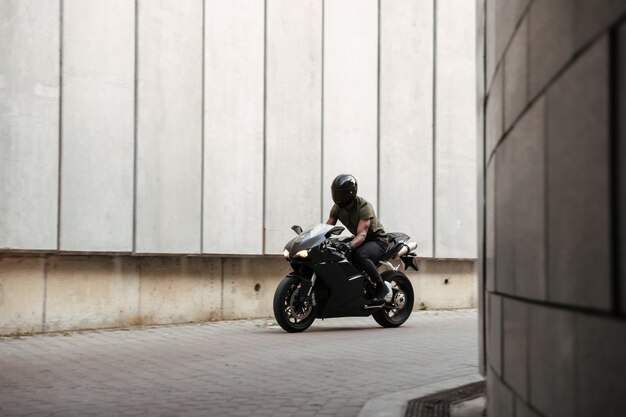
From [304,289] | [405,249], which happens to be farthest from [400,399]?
[405,249]

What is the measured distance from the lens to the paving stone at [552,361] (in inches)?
113

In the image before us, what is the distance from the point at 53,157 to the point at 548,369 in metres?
9.10

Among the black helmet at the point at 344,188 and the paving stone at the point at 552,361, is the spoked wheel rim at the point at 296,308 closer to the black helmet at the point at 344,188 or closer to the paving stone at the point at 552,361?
the black helmet at the point at 344,188

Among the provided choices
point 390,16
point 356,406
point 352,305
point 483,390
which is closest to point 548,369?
point 356,406

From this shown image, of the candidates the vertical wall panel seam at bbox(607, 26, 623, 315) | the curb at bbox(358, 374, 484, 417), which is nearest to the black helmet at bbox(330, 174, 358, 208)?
the curb at bbox(358, 374, 484, 417)

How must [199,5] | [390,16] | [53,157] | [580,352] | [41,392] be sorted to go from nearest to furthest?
[580,352] < [41,392] < [53,157] < [199,5] < [390,16]

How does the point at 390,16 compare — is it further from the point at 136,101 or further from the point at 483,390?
the point at 483,390

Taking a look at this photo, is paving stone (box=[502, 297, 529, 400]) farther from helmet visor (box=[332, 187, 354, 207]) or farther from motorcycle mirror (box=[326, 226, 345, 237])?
helmet visor (box=[332, 187, 354, 207])

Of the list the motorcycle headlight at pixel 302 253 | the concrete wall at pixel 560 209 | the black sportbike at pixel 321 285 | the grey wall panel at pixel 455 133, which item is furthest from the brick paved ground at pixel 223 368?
the grey wall panel at pixel 455 133

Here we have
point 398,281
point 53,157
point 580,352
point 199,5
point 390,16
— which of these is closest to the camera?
point 580,352

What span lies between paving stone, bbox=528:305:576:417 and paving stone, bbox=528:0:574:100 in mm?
760

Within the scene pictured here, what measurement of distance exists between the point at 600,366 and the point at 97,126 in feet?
32.8

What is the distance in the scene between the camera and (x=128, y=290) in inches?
484

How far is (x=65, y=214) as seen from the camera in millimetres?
11539
